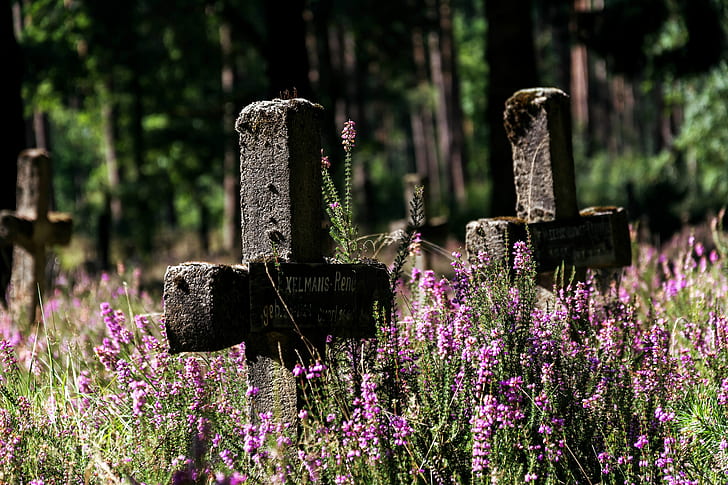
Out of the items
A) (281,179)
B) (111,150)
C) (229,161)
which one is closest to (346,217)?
(281,179)

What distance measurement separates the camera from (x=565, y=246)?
520cm

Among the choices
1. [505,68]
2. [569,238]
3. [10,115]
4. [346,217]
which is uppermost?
[505,68]

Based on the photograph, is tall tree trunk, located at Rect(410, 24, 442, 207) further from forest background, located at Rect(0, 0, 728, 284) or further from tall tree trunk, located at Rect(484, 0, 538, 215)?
tall tree trunk, located at Rect(484, 0, 538, 215)

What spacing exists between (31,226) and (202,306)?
5543 mm

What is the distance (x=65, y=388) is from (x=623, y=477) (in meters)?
2.48

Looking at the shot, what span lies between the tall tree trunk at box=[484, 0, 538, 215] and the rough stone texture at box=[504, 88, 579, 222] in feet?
19.1

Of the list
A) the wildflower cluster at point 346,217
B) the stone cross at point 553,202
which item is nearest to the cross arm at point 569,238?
the stone cross at point 553,202

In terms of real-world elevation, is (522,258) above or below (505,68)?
below

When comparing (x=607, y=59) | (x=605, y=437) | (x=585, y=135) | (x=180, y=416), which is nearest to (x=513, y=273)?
(x=605, y=437)

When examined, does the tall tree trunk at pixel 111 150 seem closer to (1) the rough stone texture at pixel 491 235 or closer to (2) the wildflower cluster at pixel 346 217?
(1) the rough stone texture at pixel 491 235

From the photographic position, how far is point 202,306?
3.66 meters

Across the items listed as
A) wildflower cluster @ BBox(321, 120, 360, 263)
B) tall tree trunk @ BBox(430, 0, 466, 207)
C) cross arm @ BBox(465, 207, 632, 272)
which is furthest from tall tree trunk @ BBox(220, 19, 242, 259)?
wildflower cluster @ BBox(321, 120, 360, 263)

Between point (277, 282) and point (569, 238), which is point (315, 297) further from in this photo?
point (569, 238)

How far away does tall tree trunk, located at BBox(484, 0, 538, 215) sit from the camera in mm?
11352
